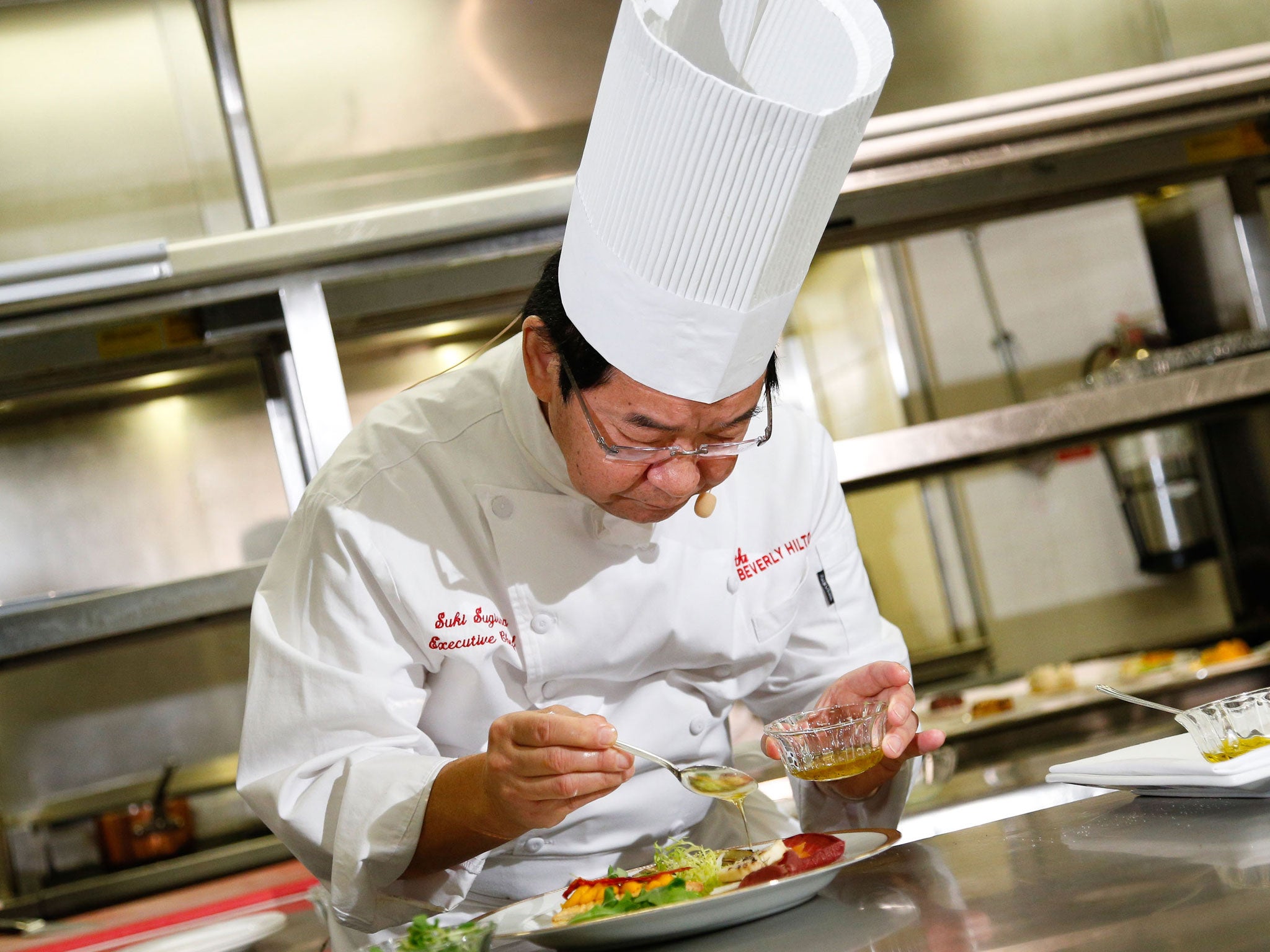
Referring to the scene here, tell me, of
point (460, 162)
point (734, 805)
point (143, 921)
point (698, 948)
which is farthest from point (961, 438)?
point (143, 921)

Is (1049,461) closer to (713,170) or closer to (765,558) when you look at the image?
(765,558)

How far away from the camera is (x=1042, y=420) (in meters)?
2.51

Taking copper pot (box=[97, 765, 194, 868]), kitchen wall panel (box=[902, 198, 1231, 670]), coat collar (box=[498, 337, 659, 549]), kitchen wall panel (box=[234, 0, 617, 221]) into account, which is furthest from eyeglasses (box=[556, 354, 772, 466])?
kitchen wall panel (box=[902, 198, 1231, 670])

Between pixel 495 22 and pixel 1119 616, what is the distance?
2.80 metres

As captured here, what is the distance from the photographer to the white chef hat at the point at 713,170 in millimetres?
1246

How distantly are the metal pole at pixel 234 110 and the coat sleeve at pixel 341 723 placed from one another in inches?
38.4

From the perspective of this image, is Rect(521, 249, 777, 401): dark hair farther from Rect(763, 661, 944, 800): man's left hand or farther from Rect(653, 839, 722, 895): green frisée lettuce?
Rect(653, 839, 722, 895): green frisée lettuce

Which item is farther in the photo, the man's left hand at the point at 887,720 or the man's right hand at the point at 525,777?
the man's left hand at the point at 887,720

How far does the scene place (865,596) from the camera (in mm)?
1831

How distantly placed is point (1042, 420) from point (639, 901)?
1788 mm

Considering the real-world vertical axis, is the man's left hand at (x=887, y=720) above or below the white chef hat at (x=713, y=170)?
below

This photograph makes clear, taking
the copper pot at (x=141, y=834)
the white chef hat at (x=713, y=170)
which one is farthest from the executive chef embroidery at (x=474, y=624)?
the copper pot at (x=141, y=834)

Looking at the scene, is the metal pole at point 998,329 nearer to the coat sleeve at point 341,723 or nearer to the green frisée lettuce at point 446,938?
the coat sleeve at point 341,723

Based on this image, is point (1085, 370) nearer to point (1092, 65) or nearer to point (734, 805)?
point (1092, 65)
